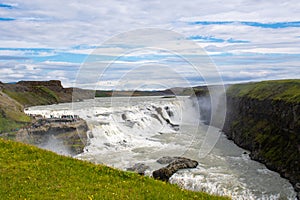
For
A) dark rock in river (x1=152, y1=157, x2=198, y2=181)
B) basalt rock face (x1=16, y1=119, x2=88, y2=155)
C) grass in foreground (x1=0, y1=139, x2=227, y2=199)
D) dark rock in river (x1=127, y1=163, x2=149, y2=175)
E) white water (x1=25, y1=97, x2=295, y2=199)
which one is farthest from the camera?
basalt rock face (x1=16, y1=119, x2=88, y2=155)

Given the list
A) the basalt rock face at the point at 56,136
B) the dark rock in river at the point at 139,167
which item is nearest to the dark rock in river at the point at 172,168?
the dark rock in river at the point at 139,167

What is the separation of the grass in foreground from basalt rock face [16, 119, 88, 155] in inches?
1274

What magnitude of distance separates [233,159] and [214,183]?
13121 mm

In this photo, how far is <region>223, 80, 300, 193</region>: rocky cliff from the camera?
38188 millimetres

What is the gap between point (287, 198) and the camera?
29031 mm

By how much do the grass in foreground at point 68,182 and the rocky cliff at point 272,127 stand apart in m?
22.3

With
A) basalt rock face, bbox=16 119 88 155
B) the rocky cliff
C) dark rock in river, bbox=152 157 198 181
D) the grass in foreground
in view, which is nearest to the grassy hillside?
basalt rock face, bbox=16 119 88 155

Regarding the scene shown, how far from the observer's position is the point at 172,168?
35.8 meters

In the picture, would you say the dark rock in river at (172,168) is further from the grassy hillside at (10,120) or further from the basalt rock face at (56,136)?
the grassy hillside at (10,120)

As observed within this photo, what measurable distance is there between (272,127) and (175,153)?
15.7 m

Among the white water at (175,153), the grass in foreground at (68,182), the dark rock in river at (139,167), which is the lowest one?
the white water at (175,153)

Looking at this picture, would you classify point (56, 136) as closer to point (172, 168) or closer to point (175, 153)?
point (175, 153)

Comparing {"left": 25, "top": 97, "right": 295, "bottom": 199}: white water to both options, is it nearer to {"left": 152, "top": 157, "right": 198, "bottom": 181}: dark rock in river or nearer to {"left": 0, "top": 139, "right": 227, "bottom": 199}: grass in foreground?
{"left": 152, "top": 157, "right": 198, "bottom": 181}: dark rock in river

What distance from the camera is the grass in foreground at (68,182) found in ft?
39.8
